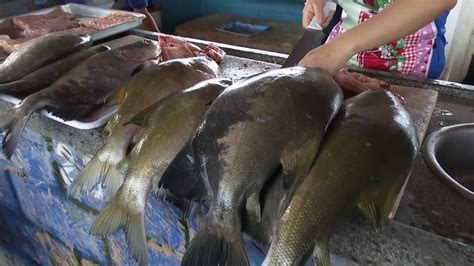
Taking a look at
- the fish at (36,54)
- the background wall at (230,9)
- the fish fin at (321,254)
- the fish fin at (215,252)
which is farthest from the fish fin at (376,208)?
the background wall at (230,9)

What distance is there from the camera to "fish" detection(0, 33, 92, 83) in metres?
1.51

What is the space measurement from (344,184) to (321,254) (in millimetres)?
142

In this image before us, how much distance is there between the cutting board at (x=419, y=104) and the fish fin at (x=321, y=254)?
532mm

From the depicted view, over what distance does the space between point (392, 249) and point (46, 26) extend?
2029 mm

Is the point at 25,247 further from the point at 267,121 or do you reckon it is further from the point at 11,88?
the point at 267,121

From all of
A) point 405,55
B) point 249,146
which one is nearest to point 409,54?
point 405,55

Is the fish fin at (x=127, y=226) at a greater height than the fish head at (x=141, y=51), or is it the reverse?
the fish head at (x=141, y=51)

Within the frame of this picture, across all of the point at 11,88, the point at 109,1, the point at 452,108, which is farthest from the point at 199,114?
the point at 109,1

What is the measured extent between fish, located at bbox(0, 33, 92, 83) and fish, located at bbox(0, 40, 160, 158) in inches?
9.2

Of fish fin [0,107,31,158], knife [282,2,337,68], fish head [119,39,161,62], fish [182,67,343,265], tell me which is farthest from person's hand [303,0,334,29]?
fish fin [0,107,31,158]

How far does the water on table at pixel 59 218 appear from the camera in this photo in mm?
1227

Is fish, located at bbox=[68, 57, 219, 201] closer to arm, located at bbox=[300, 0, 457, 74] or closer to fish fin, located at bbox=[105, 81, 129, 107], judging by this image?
fish fin, located at bbox=[105, 81, 129, 107]

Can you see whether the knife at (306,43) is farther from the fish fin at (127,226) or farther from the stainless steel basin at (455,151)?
the fish fin at (127,226)

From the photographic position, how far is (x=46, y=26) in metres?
2.19
